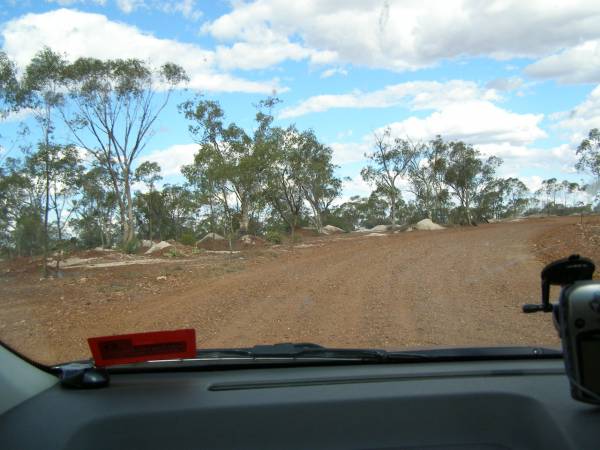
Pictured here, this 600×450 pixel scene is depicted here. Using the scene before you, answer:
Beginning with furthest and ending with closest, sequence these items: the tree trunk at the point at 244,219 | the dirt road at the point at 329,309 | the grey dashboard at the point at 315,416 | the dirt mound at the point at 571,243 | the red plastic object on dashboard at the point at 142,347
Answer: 1. the tree trunk at the point at 244,219
2. the dirt mound at the point at 571,243
3. the dirt road at the point at 329,309
4. the red plastic object on dashboard at the point at 142,347
5. the grey dashboard at the point at 315,416

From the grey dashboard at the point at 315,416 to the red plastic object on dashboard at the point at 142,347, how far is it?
0.15m

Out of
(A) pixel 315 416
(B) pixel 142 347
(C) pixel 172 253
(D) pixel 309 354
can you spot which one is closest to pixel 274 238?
(C) pixel 172 253

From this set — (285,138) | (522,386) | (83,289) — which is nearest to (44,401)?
(522,386)

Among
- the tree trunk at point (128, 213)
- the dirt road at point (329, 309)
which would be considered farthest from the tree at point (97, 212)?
the dirt road at point (329, 309)

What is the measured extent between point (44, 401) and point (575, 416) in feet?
7.65

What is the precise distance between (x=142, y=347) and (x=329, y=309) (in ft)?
23.2

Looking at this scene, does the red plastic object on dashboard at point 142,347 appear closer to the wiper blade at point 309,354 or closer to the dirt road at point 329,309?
the wiper blade at point 309,354

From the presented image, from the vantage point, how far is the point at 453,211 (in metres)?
50.7

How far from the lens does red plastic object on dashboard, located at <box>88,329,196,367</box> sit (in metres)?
2.92

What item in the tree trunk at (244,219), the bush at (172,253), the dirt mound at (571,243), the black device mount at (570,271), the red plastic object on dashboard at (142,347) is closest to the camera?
the black device mount at (570,271)

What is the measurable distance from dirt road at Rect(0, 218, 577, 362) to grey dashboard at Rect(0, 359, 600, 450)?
86.1 inches

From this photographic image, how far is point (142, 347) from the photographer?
9.57ft

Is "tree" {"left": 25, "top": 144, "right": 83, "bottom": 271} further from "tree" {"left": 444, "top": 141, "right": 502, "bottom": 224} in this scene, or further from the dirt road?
"tree" {"left": 444, "top": 141, "right": 502, "bottom": 224}

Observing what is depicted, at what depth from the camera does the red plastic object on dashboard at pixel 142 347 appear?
292 centimetres
